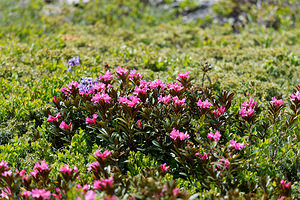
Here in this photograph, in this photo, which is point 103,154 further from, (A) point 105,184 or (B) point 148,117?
(B) point 148,117

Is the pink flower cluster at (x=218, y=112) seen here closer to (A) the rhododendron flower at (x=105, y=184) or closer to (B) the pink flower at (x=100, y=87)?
(B) the pink flower at (x=100, y=87)

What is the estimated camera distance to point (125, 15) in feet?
27.8

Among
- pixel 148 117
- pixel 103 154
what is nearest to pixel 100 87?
pixel 148 117

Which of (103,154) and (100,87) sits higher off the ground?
(100,87)

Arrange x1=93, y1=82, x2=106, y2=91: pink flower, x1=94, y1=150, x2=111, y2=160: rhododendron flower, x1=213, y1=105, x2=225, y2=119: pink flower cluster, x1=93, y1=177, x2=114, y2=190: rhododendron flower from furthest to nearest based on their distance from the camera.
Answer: x1=93, y1=82, x2=106, y2=91: pink flower
x1=213, y1=105, x2=225, y2=119: pink flower cluster
x1=94, y1=150, x2=111, y2=160: rhododendron flower
x1=93, y1=177, x2=114, y2=190: rhododendron flower

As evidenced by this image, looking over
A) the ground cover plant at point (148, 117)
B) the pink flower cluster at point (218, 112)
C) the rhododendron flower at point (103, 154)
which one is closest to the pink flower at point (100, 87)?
the ground cover plant at point (148, 117)

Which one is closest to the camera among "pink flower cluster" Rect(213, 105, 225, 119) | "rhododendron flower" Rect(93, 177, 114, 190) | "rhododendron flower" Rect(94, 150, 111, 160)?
"rhododendron flower" Rect(93, 177, 114, 190)

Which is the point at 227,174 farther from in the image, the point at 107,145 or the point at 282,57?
the point at 282,57

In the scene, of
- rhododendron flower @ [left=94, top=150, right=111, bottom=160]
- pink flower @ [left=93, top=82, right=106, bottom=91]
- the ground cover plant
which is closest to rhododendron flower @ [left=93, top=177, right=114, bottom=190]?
the ground cover plant

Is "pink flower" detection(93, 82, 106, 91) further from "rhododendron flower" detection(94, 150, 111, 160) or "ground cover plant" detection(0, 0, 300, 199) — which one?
"rhododendron flower" detection(94, 150, 111, 160)

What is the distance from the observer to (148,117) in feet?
10.1

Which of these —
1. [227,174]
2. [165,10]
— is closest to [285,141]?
[227,174]

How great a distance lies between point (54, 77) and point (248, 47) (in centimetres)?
446

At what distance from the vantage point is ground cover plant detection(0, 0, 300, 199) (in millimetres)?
2549
